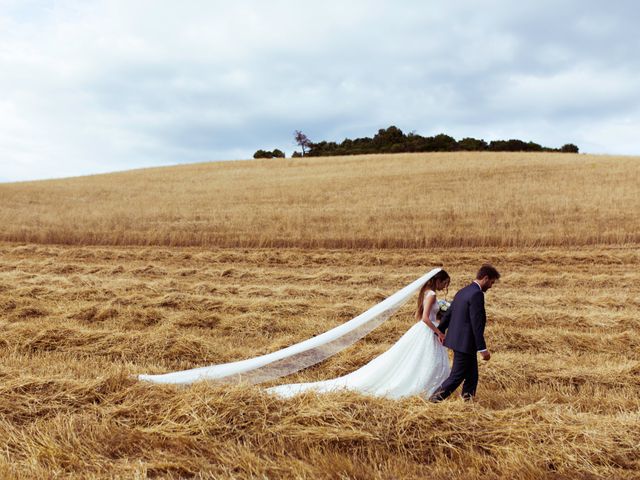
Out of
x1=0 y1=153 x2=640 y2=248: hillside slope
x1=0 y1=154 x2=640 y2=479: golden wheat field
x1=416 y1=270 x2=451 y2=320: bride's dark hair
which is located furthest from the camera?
x1=0 y1=153 x2=640 y2=248: hillside slope

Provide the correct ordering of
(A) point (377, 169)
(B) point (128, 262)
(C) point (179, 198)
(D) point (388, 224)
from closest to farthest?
1. (B) point (128, 262)
2. (D) point (388, 224)
3. (C) point (179, 198)
4. (A) point (377, 169)

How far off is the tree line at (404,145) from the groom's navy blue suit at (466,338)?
218ft

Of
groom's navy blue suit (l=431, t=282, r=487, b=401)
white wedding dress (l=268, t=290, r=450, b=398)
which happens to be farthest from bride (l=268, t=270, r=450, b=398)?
groom's navy blue suit (l=431, t=282, r=487, b=401)

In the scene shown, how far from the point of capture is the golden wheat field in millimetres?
3590

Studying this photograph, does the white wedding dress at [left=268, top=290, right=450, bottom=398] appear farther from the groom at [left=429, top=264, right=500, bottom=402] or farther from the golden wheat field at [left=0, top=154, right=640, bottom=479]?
the golden wheat field at [left=0, top=154, right=640, bottom=479]

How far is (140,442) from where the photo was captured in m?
3.75

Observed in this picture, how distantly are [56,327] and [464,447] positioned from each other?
5.89 metres

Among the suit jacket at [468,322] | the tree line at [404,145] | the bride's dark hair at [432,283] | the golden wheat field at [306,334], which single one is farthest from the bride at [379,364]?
the tree line at [404,145]

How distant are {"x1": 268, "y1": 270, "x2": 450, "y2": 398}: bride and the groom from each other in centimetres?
14

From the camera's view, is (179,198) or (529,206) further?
(179,198)

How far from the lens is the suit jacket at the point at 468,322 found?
15.6 ft

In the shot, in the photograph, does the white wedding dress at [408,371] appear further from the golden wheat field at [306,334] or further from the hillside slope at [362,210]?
the hillside slope at [362,210]

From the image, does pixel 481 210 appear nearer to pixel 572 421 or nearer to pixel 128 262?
pixel 128 262

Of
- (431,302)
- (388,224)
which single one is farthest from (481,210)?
(431,302)
